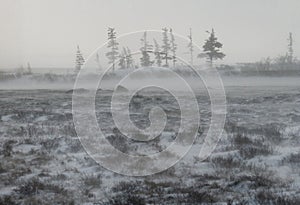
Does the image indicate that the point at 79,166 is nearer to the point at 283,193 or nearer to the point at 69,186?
the point at 69,186

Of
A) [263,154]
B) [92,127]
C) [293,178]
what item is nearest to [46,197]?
[293,178]

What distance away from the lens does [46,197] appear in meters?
7.56

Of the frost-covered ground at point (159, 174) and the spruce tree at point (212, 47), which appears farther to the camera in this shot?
the spruce tree at point (212, 47)

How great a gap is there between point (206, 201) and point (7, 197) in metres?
3.75

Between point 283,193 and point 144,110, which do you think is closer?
point 283,193

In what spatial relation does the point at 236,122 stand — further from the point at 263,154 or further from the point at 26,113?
the point at 26,113

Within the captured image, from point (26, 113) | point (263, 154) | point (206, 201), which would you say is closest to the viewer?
point (206, 201)

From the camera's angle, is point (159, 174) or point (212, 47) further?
point (212, 47)

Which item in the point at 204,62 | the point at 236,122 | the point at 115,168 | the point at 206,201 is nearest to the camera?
the point at 206,201

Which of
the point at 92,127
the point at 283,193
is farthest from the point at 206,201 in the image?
the point at 92,127

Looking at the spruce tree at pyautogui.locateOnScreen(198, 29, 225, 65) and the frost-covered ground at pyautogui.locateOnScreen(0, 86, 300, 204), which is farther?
the spruce tree at pyautogui.locateOnScreen(198, 29, 225, 65)

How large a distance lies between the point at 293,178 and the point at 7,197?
580 centimetres

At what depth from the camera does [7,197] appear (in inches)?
295

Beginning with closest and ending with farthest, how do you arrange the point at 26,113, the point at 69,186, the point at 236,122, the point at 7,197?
the point at 7,197
the point at 69,186
the point at 236,122
the point at 26,113
